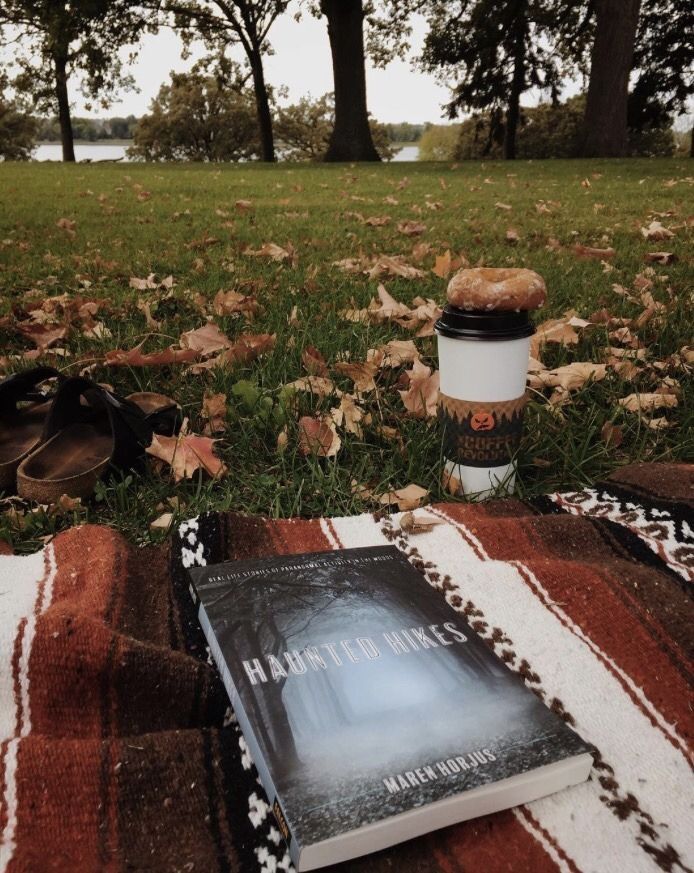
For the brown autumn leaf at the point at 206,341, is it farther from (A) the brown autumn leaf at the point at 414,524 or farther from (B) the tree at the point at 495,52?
(B) the tree at the point at 495,52

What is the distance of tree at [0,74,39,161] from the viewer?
3641 cm

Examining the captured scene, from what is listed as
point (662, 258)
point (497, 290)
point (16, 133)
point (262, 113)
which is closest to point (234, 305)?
point (497, 290)

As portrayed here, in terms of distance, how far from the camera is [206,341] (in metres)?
2.24

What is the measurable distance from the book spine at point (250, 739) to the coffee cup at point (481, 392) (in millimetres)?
686

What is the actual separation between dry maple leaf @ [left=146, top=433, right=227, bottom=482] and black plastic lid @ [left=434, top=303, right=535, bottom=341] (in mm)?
611

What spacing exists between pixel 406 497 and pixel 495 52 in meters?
22.9

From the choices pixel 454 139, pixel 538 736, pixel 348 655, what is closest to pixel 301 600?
pixel 348 655

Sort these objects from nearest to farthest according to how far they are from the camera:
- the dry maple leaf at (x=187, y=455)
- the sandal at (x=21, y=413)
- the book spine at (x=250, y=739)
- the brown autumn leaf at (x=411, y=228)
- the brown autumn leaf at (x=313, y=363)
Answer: the book spine at (x=250, y=739) → the dry maple leaf at (x=187, y=455) → the sandal at (x=21, y=413) → the brown autumn leaf at (x=313, y=363) → the brown autumn leaf at (x=411, y=228)

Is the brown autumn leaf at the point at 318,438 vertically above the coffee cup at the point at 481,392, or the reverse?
the coffee cup at the point at 481,392

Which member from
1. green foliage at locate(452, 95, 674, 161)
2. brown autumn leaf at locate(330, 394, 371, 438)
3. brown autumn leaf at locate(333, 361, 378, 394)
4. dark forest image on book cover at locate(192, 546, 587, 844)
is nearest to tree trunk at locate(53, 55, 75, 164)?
green foliage at locate(452, 95, 674, 161)

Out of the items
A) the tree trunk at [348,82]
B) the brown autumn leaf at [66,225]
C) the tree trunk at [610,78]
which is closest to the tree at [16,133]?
the tree trunk at [348,82]

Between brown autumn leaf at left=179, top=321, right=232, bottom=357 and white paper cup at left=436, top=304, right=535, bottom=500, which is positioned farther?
brown autumn leaf at left=179, top=321, right=232, bottom=357

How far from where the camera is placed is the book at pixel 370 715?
74 centimetres

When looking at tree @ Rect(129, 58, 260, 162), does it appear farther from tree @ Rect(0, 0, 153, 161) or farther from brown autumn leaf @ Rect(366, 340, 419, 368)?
brown autumn leaf @ Rect(366, 340, 419, 368)
